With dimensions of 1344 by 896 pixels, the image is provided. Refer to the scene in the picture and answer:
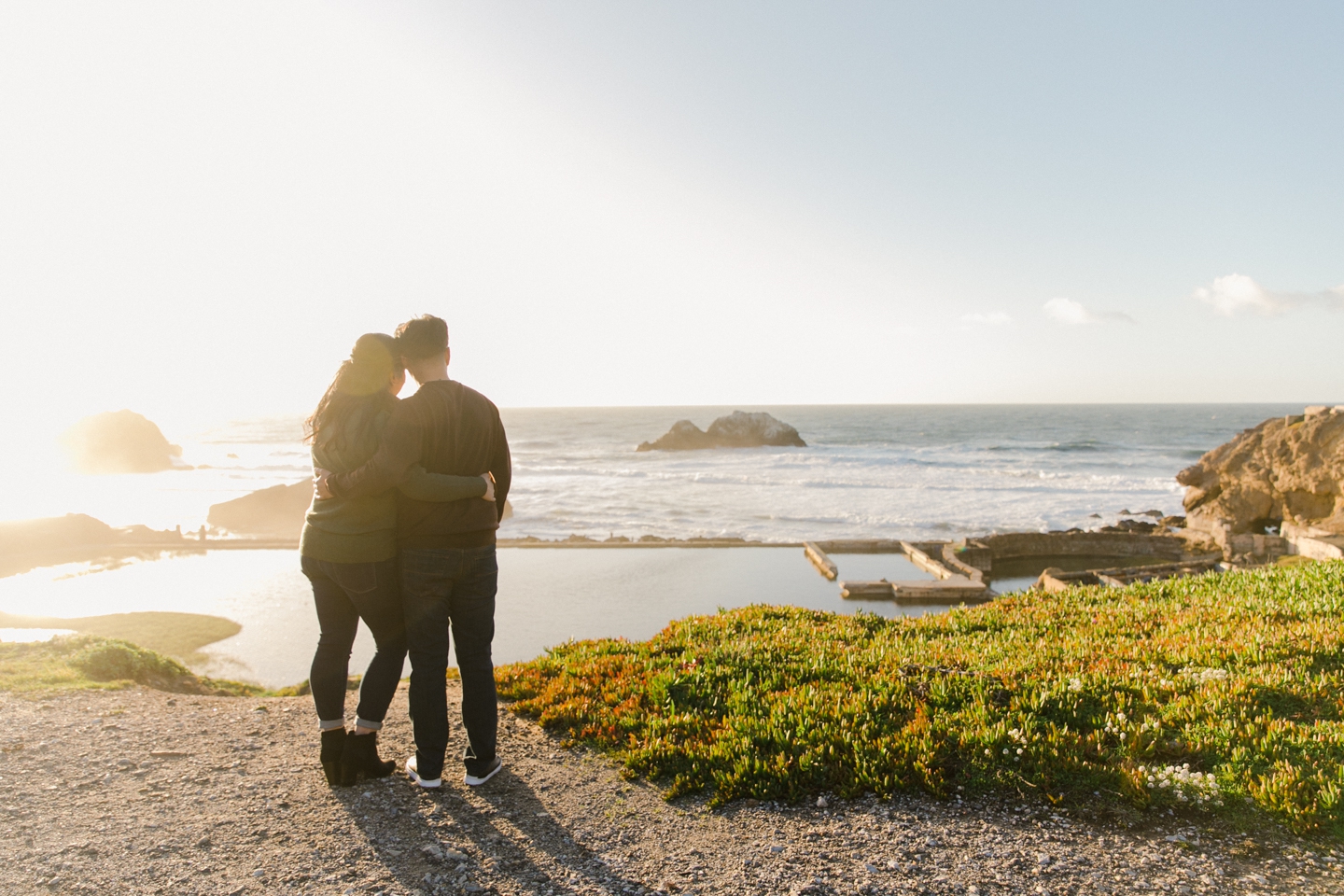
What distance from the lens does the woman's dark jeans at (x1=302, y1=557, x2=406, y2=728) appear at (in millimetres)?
3844

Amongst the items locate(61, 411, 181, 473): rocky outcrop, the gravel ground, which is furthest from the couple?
locate(61, 411, 181, 473): rocky outcrop

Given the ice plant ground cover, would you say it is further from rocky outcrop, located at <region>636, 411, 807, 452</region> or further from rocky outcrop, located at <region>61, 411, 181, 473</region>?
rocky outcrop, located at <region>61, 411, 181, 473</region>

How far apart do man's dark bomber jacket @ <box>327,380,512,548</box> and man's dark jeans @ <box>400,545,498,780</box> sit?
0.34 ft

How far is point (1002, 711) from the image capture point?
4598mm

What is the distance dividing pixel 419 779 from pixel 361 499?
1745mm

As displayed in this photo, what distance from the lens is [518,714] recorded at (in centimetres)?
559

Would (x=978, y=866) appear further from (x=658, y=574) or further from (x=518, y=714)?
(x=658, y=574)

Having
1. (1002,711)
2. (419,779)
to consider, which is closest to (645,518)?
(1002,711)

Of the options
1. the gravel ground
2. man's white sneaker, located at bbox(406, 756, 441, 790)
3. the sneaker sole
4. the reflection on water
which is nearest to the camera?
the gravel ground

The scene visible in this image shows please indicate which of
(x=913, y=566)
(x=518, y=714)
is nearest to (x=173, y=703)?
(x=518, y=714)

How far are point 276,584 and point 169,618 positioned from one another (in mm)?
3657

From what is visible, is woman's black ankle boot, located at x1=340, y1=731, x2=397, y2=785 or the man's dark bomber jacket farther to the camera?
woman's black ankle boot, located at x1=340, y1=731, x2=397, y2=785

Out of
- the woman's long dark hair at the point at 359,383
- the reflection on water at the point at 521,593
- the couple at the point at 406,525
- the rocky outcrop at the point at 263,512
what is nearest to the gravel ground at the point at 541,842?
the couple at the point at 406,525

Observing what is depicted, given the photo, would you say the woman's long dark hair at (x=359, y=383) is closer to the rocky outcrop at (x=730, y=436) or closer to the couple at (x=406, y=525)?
the couple at (x=406, y=525)
